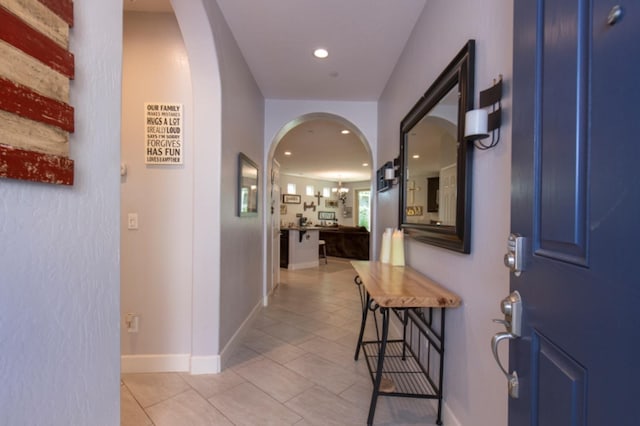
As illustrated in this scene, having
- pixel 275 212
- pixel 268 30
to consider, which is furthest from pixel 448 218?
pixel 275 212

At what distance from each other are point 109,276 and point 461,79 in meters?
1.74

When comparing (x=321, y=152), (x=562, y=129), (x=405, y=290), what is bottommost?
(x=405, y=290)

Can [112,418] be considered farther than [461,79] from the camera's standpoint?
No

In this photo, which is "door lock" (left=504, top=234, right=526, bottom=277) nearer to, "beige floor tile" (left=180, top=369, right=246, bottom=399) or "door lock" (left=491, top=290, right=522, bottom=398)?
"door lock" (left=491, top=290, right=522, bottom=398)

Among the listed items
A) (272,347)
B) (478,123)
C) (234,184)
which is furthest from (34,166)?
(272,347)

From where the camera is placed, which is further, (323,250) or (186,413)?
(323,250)

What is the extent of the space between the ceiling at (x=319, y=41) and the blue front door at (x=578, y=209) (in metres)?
1.76

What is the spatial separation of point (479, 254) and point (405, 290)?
442 millimetres

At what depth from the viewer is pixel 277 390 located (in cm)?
199

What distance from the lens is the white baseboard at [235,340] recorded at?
89.9 inches

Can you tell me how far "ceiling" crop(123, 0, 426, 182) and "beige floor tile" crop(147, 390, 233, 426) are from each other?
275cm

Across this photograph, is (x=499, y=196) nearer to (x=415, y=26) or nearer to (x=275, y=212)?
(x=415, y=26)

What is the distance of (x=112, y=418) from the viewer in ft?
3.34

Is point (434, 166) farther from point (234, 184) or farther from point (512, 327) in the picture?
point (234, 184)
